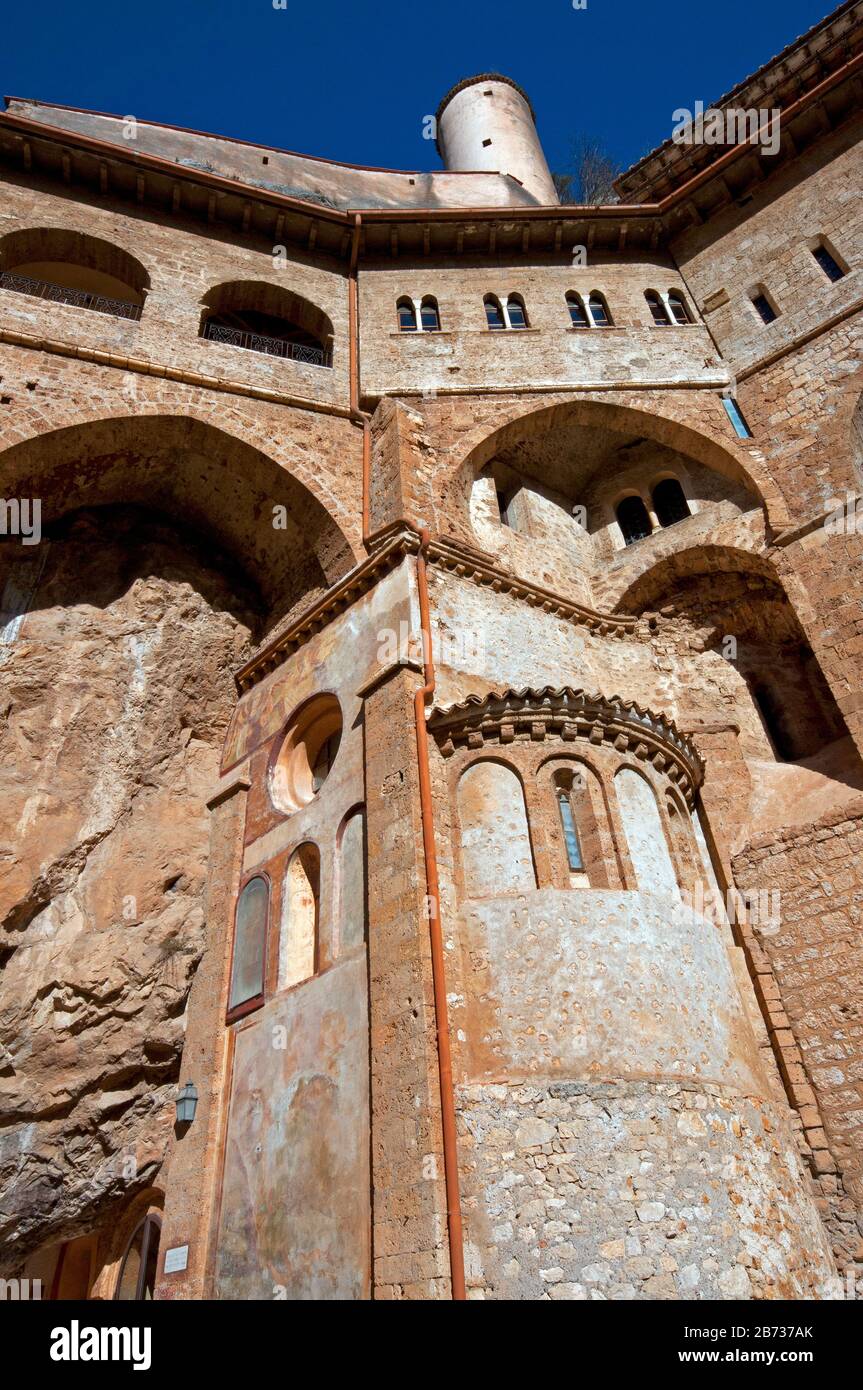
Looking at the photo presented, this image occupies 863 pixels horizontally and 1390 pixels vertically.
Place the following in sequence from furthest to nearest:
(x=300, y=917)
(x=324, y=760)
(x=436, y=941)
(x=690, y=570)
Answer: (x=690, y=570)
(x=324, y=760)
(x=300, y=917)
(x=436, y=941)

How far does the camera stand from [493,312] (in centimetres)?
1719

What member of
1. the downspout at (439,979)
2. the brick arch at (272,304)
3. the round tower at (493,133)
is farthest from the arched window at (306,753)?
the round tower at (493,133)

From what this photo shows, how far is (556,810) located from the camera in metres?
9.98

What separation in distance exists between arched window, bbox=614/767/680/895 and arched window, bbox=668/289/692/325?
10.2 metres

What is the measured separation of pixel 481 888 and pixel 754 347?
11004 mm

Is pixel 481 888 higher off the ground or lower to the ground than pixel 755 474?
lower

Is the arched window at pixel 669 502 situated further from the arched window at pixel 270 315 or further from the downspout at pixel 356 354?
the arched window at pixel 270 315

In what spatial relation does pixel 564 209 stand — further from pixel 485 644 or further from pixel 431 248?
pixel 485 644

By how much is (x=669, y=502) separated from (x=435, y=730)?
751 cm

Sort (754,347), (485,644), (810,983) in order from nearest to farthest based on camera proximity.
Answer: (810,983) < (485,644) < (754,347)

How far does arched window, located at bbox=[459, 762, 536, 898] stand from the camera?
9484 millimetres
